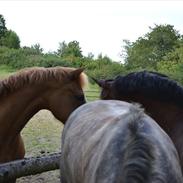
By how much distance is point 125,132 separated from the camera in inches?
109

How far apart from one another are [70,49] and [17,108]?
29483 millimetres

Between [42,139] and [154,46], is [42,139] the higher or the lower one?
the lower one

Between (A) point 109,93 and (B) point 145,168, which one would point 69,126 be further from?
(B) point 145,168

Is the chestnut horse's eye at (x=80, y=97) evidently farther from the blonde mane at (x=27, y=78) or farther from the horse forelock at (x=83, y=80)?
the blonde mane at (x=27, y=78)

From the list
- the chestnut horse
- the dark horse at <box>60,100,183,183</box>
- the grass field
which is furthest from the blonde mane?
the dark horse at <box>60,100,183,183</box>

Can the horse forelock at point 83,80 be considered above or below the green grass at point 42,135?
above

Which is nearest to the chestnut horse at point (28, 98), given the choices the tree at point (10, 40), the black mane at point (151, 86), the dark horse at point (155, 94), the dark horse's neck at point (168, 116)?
the dark horse at point (155, 94)

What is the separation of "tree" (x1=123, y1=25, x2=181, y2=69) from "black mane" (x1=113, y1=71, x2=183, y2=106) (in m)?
32.4

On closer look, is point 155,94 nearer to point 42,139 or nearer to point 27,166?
point 27,166

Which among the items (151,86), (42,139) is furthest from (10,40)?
(151,86)

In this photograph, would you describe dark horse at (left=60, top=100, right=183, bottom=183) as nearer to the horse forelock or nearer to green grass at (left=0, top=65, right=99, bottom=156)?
the horse forelock

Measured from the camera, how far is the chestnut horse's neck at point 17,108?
17.7 feet

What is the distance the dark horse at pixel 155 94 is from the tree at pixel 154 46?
32.3 metres

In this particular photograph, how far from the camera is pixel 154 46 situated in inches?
1505
